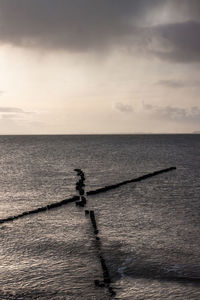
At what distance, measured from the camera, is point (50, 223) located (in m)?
33.6

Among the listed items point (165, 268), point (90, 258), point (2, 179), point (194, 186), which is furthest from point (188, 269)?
point (2, 179)

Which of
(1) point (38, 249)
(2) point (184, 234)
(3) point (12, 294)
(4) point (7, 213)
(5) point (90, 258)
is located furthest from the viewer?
(4) point (7, 213)

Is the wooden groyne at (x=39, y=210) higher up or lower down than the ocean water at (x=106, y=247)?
higher up

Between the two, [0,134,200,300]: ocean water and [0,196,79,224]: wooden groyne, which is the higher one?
[0,196,79,224]: wooden groyne

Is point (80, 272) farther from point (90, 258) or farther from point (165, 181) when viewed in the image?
point (165, 181)

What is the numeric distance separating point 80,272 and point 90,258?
219 cm

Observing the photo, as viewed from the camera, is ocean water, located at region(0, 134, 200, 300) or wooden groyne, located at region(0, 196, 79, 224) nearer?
ocean water, located at region(0, 134, 200, 300)

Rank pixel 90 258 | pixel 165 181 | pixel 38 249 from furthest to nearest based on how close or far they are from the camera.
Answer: pixel 165 181
pixel 38 249
pixel 90 258

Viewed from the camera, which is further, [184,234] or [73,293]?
[184,234]

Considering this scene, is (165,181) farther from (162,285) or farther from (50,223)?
(162,285)

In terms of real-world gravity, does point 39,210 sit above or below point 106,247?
above

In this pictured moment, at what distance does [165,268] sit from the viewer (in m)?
22.8

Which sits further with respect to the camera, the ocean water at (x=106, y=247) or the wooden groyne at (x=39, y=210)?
the wooden groyne at (x=39, y=210)

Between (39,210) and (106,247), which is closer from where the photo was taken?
(106,247)
